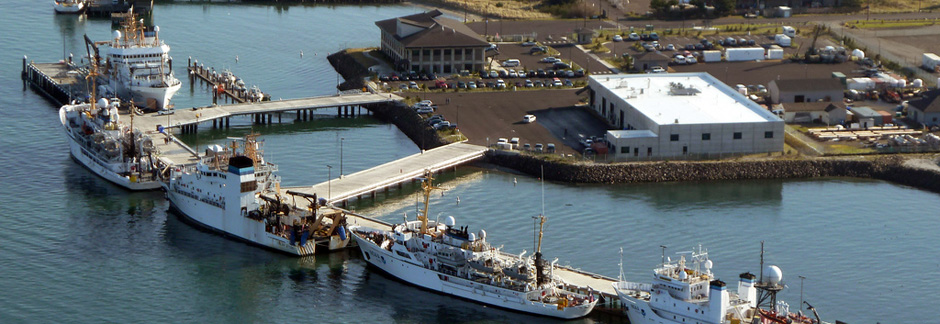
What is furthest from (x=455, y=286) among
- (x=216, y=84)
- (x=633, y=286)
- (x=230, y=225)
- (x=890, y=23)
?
(x=890, y=23)

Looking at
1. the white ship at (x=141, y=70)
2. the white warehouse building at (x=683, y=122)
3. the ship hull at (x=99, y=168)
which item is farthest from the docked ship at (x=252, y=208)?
the white ship at (x=141, y=70)

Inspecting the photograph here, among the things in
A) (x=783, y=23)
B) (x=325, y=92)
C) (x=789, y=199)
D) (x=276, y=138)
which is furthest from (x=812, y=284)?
(x=783, y=23)

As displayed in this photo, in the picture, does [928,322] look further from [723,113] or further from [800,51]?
[800,51]

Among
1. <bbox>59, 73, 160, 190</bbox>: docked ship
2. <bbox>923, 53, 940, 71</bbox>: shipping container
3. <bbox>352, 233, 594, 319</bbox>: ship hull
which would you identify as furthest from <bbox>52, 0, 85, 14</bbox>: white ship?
<bbox>923, 53, 940, 71</bbox>: shipping container

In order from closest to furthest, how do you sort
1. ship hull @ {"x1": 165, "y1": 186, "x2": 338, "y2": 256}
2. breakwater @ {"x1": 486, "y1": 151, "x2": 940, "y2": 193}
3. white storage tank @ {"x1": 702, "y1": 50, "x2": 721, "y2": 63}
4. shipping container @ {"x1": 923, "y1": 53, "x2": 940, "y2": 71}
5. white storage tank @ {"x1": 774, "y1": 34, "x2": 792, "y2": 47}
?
ship hull @ {"x1": 165, "y1": 186, "x2": 338, "y2": 256}
breakwater @ {"x1": 486, "y1": 151, "x2": 940, "y2": 193}
shipping container @ {"x1": 923, "y1": 53, "x2": 940, "y2": 71}
white storage tank @ {"x1": 702, "y1": 50, "x2": 721, "y2": 63}
white storage tank @ {"x1": 774, "y1": 34, "x2": 792, "y2": 47}

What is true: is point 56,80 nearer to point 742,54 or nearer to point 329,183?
point 329,183

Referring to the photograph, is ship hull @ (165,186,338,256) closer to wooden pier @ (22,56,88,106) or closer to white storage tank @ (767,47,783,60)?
wooden pier @ (22,56,88,106)
